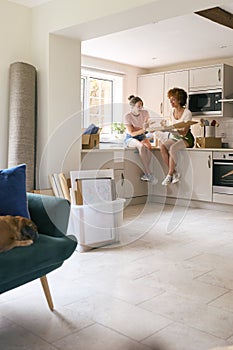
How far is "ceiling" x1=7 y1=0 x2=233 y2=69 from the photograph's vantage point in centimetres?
454

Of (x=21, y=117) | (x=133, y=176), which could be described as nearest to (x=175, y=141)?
(x=133, y=176)

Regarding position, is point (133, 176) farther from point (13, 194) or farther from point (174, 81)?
point (13, 194)

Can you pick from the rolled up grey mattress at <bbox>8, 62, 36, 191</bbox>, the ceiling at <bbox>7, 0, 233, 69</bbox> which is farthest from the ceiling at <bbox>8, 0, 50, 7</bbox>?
the rolled up grey mattress at <bbox>8, 62, 36, 191</bbox>

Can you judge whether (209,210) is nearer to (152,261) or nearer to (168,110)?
(168,110)

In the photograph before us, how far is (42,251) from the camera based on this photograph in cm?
204

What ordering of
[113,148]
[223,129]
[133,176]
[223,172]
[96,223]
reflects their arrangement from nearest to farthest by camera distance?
[96,223] < [113,148] < [223,172] < [133,176] < [223,129]

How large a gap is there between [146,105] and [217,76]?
1398mm

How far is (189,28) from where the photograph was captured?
4.69 m

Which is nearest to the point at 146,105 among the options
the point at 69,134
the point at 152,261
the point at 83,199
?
the point at 69,134

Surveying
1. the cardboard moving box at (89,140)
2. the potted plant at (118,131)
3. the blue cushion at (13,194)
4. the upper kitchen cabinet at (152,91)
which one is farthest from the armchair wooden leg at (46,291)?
the upper kitchen cabinet at (152,91)

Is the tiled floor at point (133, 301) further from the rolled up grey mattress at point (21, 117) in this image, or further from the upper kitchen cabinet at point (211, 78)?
the upper kitchen cabinet at point (211, 78)

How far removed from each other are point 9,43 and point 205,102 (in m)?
3.47

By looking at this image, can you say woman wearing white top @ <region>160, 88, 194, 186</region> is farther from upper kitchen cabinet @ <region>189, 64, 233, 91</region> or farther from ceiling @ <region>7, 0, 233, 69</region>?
ceiling @ <region>7, 0, 233, 69</region>

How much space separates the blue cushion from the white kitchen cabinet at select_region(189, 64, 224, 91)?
14.7 ft
